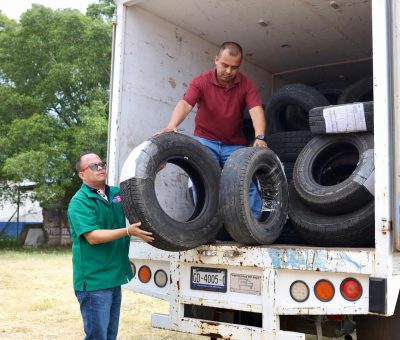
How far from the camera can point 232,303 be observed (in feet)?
11.5

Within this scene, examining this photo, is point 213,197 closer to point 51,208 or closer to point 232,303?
point 232,303

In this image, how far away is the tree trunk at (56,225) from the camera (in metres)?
19.3

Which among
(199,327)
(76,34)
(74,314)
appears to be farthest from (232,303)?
(76,34)

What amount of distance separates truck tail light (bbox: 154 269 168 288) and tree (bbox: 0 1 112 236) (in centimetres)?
1308

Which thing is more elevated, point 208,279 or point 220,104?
point 220,104

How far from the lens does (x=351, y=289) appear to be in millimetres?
3094

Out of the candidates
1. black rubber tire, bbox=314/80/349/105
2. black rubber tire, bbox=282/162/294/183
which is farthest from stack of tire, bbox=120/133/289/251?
black rubber tire, bbox=314/80/349/105

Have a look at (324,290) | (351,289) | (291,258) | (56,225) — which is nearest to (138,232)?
(291,258)

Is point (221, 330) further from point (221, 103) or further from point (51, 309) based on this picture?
point (51, 309)

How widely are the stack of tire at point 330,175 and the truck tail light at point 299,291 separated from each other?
469mm

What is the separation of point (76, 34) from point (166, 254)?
1565cm

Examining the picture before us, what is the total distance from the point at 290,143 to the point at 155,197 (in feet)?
5.09

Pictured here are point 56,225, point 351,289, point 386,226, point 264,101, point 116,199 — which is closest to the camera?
point 386,226

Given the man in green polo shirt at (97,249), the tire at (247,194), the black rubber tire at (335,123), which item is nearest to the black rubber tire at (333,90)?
the black rubber tire at (335,123)
